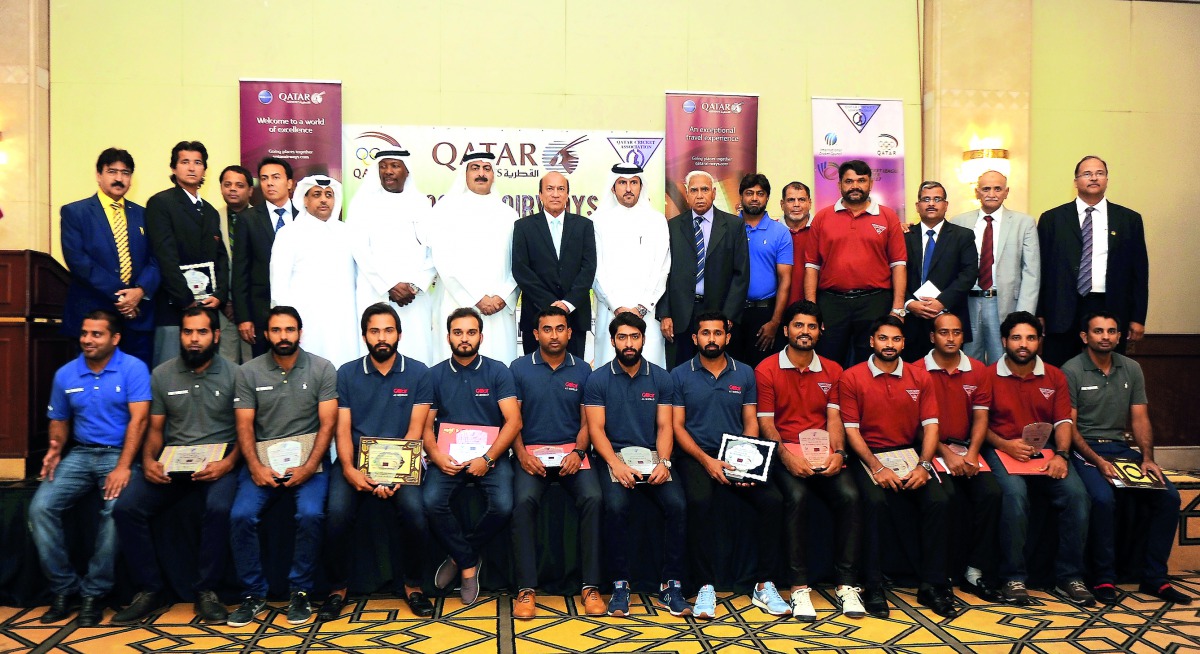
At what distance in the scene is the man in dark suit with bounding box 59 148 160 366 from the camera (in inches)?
178

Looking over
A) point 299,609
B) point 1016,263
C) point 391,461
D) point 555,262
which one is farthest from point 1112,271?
point 299,609

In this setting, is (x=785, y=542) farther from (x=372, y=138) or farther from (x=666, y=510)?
(x=372, y=138)

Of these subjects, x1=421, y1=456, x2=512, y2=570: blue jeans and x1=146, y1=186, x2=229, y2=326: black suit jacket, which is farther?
x1=146, y1=186, x2=229, y2=326: black suit jacket

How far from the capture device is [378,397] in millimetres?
4062

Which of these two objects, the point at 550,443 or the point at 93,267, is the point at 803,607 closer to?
the point at 550,443

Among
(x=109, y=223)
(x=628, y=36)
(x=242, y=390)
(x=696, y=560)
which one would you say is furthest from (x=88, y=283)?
(x=628, y=36)

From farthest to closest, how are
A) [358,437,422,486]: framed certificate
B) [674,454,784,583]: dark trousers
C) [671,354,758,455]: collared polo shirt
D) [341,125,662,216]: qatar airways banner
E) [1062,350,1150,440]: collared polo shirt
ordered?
[341,125,662,216]: qatar airways banner < [1062,350,1150,440]: collared polo shirt < [671,354,758,455]: collared polo shirt < [674,454,784,583]: dark trousers < [358,437,422,486]: framed certificate

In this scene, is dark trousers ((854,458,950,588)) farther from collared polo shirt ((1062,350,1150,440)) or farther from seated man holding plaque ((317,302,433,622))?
seated man holding plaque ((317,302,433,622))

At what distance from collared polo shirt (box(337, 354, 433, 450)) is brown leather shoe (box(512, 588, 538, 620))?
936 millimetres

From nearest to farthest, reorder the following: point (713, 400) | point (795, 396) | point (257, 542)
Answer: point (257, 542), point (713, 400), point (795, 396)

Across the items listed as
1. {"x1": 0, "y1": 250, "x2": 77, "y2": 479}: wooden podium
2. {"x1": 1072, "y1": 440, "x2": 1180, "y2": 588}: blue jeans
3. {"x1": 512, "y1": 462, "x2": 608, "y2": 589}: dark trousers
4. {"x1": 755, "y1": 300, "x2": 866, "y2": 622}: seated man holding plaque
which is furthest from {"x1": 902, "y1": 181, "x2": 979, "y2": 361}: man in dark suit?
{"x1": 0, "y1": 250, "x2": 77, "y2": 479}: wooden podium

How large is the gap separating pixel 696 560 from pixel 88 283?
3.43m

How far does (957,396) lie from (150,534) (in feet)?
→ 12.7

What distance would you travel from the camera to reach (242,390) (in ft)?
12.8
